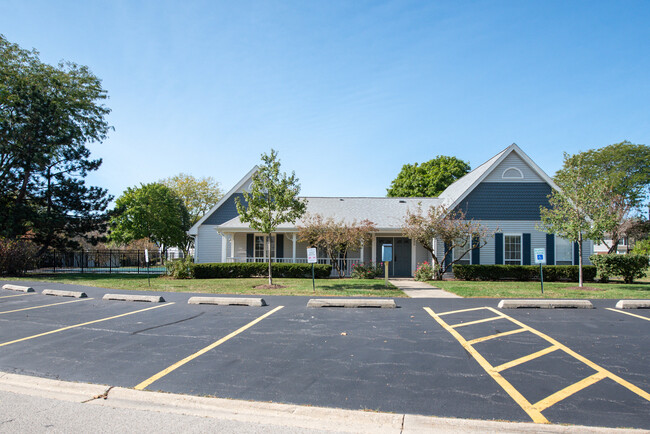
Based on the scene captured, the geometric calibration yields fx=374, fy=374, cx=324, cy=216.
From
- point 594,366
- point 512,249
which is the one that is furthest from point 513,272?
point 594,366

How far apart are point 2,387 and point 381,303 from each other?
793 centimetres

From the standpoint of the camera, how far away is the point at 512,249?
20516 millimetres

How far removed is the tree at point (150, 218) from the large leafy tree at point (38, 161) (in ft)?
37.8

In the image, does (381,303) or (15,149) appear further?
(15,149)

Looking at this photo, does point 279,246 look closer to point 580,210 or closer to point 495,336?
point 580,210

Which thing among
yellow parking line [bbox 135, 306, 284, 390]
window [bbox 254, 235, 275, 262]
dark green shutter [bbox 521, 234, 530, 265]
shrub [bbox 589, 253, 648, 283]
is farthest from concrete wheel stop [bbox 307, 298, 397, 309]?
shrub [bbox 589, 253, 648, 283]

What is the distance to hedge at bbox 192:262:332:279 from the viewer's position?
1961 centimetres

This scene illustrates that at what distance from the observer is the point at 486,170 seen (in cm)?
2031

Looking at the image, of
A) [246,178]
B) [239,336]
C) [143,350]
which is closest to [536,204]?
[246,178]

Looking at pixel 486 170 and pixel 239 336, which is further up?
pixel 486 170

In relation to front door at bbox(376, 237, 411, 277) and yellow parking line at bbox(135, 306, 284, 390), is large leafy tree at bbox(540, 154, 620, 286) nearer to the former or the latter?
front door at bbox(376, 237, 411, 277)

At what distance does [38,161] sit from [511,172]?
28.4 metres

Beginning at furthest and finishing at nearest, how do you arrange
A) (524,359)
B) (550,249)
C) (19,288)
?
1. (550,249)
2. (19,288)
3. (524,359)

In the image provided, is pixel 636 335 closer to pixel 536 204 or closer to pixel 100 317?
pixel 100 317
